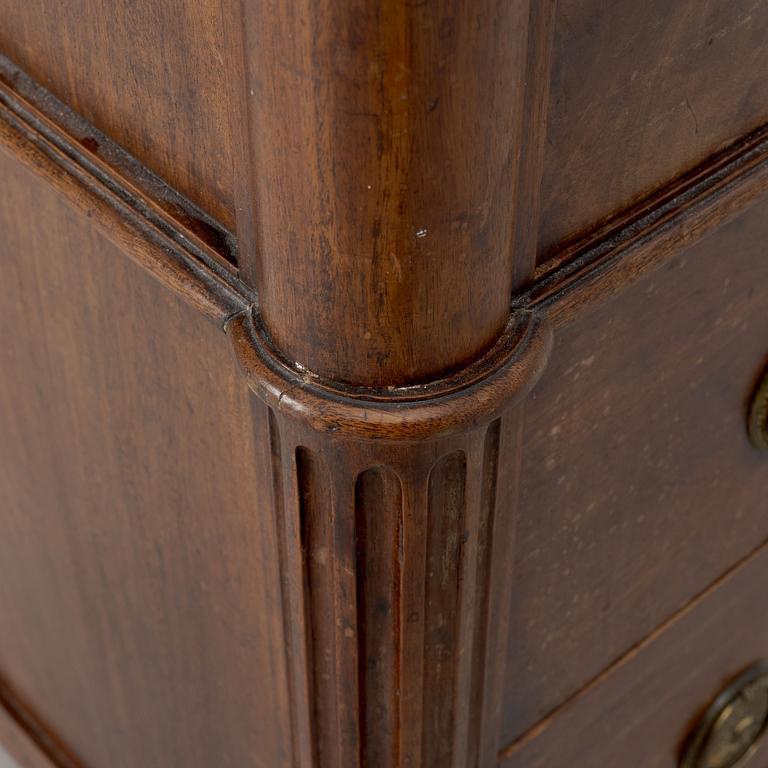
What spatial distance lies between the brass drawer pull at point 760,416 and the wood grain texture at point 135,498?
1.25 ft

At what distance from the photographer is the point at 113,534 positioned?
0.97 meters

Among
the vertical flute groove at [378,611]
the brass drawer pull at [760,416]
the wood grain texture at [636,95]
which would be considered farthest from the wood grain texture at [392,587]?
the brass drawer pull at [760,416]

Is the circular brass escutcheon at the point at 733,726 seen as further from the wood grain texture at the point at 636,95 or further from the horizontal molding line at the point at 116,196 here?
the horizontal molding line at the point at 116,196

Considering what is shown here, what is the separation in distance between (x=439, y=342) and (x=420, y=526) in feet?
0.37

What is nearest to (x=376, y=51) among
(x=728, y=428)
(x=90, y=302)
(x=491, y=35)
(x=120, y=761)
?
(x=491, y=35)

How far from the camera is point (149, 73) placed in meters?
0.70

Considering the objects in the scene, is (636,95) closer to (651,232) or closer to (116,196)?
(651,232)

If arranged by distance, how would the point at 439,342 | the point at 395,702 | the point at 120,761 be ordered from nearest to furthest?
the point at 439,342 → the point at 395,702 → the point at 120,761

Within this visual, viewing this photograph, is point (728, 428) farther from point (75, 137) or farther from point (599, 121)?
point (75, 137)

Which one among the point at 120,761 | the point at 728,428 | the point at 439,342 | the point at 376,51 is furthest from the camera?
the point at 120,761

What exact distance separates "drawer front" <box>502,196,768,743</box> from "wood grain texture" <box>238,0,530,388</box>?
15cm

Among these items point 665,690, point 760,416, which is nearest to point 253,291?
point 760,416

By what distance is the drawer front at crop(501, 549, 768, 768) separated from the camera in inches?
39.9

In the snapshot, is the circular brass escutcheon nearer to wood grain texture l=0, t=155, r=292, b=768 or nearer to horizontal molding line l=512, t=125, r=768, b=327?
wood grain texture l=0, t=155, r=292, b=768
